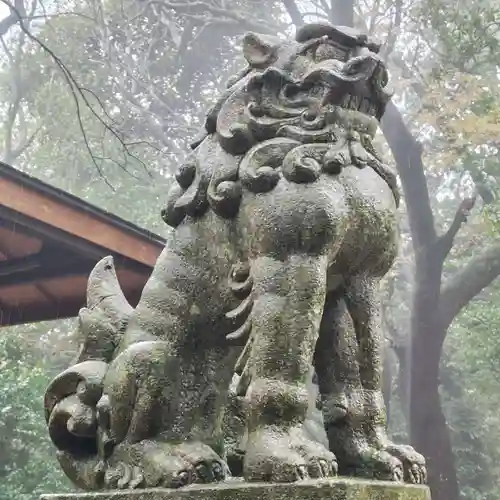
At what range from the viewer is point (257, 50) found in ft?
6.86

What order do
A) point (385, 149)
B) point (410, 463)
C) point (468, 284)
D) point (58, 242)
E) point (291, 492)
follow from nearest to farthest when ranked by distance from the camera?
point (291, 492) → point (410, 463) → point (58, 242) → point (468, 284) → point (385, 149)

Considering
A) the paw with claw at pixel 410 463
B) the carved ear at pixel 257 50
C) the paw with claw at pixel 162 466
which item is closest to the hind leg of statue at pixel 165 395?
the paw with claw at pixel 162 466

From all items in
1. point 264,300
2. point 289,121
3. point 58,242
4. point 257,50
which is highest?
point 58,242

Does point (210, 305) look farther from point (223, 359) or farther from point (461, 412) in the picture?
point (461, 412)

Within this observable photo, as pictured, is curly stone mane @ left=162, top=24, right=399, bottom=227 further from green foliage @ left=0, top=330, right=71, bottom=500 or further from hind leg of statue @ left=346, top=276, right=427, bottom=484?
green foliage @ left=0, top=330, right=71, bottom=500

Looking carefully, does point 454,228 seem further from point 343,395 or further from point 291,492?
point 291,492

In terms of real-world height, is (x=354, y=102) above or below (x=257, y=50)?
below

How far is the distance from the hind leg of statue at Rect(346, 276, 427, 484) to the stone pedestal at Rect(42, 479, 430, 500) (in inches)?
4.0

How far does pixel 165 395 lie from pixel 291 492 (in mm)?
490

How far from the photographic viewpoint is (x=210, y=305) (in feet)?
6.50

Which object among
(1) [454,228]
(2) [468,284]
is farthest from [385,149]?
(2) [468,284]

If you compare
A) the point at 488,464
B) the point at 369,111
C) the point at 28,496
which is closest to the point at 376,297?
the point at 369,111

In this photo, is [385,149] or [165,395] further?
[385,149]

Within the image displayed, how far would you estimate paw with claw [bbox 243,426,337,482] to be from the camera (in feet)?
5.31
